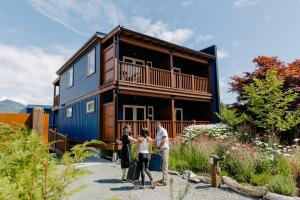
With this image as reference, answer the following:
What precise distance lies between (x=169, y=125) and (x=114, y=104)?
4.01 meters

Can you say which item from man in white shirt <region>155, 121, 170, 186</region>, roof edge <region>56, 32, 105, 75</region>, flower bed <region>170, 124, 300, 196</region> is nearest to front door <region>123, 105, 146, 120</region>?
roof edge <region>56, 32, 105, 75</region>

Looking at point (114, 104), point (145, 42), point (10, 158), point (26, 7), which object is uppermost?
point (145, 42)

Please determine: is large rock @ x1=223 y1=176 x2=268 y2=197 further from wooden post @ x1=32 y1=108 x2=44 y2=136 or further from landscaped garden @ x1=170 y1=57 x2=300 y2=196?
wooden post @ x1=32 y1=108 x2=44 y2=136

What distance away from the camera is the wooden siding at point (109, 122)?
10946 mm

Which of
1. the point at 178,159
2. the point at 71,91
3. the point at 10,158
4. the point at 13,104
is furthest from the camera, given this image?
the point at 13,104

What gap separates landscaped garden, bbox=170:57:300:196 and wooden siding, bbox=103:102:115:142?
332 centimetres

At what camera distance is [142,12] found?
10633 mm

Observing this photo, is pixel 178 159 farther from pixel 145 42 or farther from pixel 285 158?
pixel 145 42

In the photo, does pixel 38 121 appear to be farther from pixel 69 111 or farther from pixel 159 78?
pixel 69 111

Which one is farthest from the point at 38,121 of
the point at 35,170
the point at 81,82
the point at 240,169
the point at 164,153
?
the point at 81,82

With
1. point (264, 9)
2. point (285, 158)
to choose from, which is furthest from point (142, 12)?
point (285, 158)

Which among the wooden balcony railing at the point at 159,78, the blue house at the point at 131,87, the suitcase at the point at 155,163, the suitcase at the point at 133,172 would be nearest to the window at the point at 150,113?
the blue house at the point at 131,87

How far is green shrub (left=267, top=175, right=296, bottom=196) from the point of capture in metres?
5.41

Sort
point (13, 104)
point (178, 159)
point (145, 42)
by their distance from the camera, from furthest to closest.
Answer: point (13, 104) < point (145, 42) < point (178, 159)
